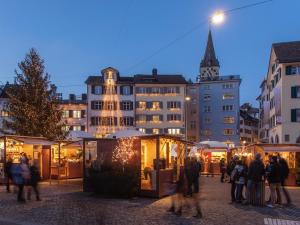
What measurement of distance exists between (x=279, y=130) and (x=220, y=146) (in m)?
12.5

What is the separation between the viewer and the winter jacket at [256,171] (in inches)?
673

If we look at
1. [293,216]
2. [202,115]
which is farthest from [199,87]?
[293,216]

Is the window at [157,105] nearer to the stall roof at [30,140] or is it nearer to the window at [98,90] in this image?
the window at [98,90]

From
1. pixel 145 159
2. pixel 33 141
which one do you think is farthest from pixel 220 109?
pixel 145 159

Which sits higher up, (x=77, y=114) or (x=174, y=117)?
(x=77, y=114)

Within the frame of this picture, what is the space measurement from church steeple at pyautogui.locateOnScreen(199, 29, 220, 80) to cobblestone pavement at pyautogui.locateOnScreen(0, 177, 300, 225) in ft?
332

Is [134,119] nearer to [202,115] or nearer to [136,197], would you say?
[202,115]

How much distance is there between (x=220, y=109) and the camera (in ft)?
292

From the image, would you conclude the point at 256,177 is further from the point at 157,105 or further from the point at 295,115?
the point at 157,105

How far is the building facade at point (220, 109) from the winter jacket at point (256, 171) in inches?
2825

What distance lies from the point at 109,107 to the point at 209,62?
50817mm

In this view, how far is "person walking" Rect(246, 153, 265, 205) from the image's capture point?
56.1 feet

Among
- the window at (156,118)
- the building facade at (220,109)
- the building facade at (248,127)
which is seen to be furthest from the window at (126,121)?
the building facade at (248,127)

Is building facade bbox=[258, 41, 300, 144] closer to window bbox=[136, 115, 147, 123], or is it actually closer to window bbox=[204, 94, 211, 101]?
window bbox=[136, 115, 147, 123]
